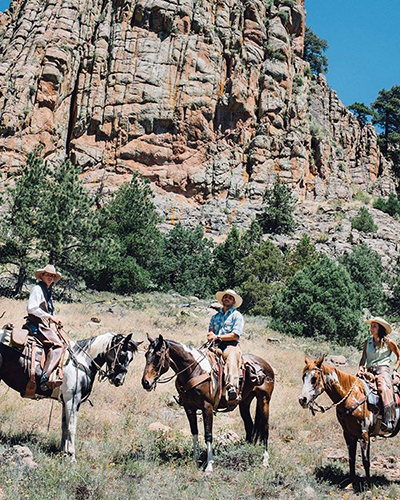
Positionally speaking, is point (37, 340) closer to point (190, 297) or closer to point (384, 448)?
point (384, 448)

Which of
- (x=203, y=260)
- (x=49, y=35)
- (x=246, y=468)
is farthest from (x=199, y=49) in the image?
(x=246, y=468)

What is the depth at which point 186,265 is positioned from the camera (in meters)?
35.2

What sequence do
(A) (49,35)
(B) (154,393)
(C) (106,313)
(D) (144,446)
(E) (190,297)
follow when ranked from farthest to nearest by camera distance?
(A) (49,35) → (E) (190,297) → (C) (106,313) → (B) (154,393) → (D) (144,446)

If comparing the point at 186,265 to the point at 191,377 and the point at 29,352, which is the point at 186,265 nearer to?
the point at 191,377

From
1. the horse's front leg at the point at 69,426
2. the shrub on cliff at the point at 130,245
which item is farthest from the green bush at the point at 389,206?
the horse's front leg at the point at 69,426

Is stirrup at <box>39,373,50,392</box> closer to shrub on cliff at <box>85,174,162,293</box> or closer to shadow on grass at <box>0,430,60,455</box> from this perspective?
shadow on grass at <box>0,430,60,455</box>

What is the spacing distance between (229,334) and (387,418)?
8.85ft

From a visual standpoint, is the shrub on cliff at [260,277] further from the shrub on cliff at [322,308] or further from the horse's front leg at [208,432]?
the horse's front leg at [208,432]

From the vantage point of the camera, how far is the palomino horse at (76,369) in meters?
6.75

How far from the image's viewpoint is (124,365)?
709cm

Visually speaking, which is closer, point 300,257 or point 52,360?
point 52,360

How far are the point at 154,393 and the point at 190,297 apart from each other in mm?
20623

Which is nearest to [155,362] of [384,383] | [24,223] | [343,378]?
[343,378]

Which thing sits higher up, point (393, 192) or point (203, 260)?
point (393, 192)
